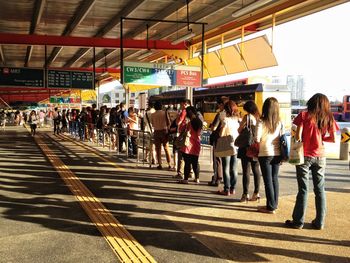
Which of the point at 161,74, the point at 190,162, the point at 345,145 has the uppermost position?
the point at 161,74

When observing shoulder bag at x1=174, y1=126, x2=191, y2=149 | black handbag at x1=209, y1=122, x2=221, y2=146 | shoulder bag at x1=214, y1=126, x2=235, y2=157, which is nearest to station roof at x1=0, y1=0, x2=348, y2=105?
black handbag at x1=209, y1=122, x2=221, y2=146

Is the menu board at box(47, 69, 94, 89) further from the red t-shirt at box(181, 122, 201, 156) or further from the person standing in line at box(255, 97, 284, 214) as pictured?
the person standing in line at box(255, 97, 284, 214)

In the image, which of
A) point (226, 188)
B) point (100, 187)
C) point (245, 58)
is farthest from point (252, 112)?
point (245, 58)

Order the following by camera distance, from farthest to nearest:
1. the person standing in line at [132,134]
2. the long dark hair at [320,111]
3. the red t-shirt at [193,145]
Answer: the person standing in line at [132,134] < the red t-shirt at [193,145] < the long dark hair at [320,111]

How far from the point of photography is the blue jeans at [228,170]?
721 centimetres

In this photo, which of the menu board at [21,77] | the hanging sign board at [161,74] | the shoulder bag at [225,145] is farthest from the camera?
the menu board at [21,77]

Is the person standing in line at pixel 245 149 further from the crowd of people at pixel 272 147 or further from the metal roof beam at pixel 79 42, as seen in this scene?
the metal roof beam at pixel 79 42

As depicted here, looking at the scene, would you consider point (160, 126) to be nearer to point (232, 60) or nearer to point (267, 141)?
point (267, 141)

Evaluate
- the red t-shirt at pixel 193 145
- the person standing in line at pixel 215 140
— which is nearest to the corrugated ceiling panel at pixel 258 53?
the red t-shirt at pixel 193 145

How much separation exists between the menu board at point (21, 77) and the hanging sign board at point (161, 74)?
24.9ft

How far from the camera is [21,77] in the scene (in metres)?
17.8

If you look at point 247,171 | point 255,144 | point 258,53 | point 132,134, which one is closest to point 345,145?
point 258,53

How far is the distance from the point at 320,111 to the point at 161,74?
27.7ft

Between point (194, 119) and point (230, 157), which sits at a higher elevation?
point (194, 119)
